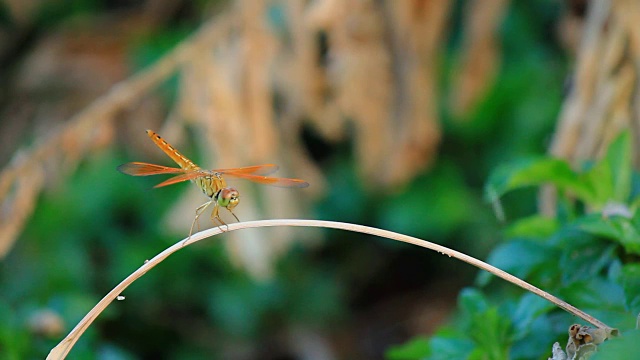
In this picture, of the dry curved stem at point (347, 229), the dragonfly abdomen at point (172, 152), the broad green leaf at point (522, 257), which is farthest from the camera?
the dragonfly abdomen at point (172, 152)

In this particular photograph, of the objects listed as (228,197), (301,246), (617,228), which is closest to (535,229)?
(617,228)

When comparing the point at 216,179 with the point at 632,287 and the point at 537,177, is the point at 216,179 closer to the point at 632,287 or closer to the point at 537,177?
the point at 537,177

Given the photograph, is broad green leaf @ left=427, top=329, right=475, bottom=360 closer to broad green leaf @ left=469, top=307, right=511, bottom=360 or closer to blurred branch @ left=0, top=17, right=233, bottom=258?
broad green leaf @ left=469, top=307, right=511, bottom=360

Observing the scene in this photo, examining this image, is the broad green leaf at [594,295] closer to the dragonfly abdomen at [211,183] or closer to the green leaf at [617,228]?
the green leaf at [617,228]

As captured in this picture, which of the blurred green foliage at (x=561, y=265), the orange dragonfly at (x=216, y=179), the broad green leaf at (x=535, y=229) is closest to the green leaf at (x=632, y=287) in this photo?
the blurred green foliage at (x=561, y=265)

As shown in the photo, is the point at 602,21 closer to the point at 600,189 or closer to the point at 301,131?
the point at 600,189
